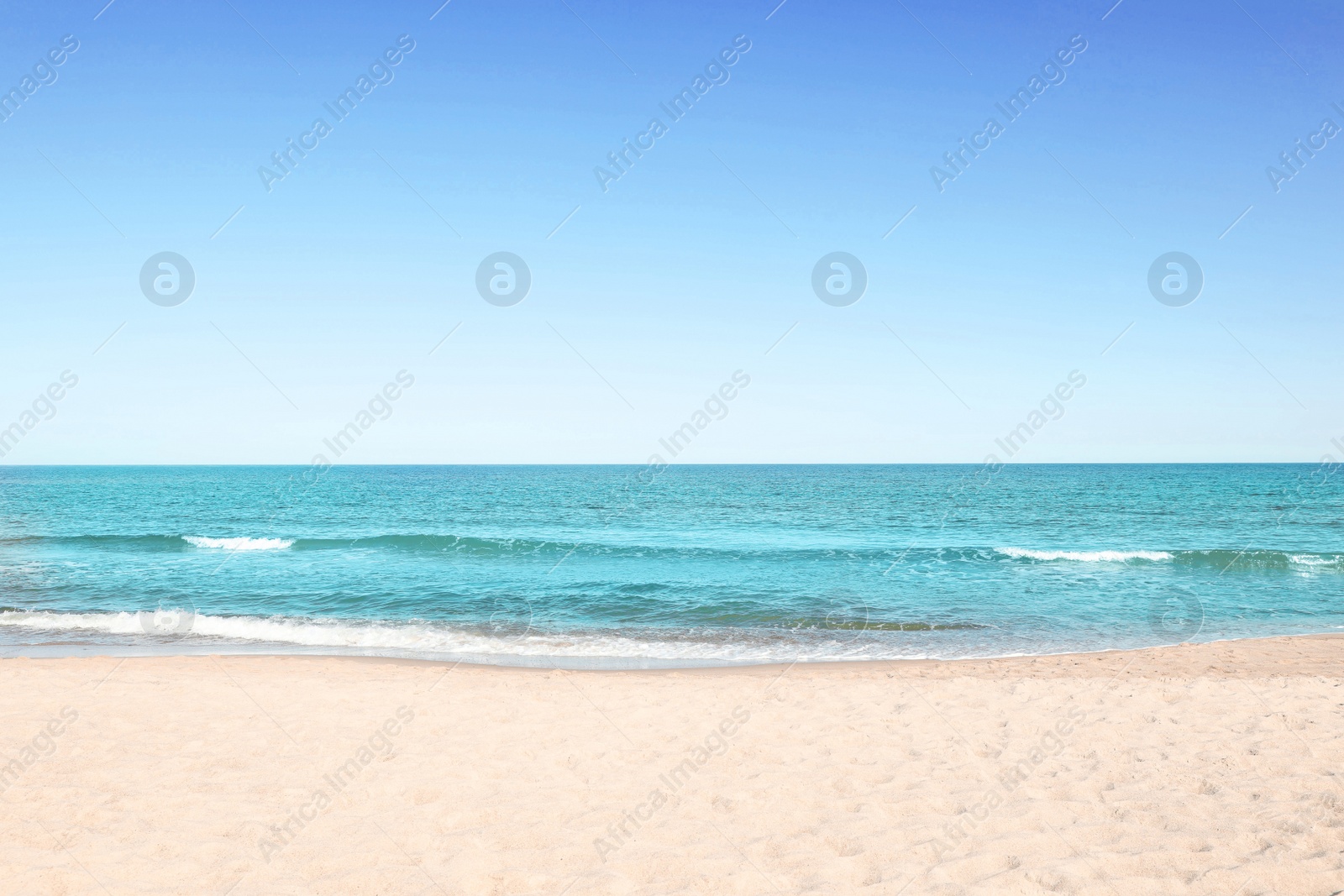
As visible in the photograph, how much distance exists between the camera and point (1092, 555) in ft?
81.8

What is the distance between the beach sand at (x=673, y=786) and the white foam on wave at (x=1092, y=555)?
14.5m

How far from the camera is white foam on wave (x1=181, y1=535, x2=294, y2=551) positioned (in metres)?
27.5

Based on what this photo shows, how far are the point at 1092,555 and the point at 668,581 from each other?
15.1 meters

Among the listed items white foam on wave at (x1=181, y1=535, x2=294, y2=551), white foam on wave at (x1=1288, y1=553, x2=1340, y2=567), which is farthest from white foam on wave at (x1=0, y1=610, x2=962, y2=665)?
white foam on wave at (x1=1288, y1=553, x2=1340, y2=567)

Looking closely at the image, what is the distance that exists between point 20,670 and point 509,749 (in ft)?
27.6

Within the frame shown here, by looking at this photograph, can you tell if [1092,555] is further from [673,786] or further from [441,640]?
[673,786]

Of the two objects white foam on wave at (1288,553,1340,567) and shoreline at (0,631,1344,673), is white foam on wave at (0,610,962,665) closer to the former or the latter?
shoreline at (0,631,1344,673)

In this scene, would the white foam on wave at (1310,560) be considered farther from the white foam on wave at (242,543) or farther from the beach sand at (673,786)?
the white foam on wave at (242,543)

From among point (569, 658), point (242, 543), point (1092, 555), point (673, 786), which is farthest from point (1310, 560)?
point (242, 543)

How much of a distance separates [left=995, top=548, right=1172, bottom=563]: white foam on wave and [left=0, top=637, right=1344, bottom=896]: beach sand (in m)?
14.5

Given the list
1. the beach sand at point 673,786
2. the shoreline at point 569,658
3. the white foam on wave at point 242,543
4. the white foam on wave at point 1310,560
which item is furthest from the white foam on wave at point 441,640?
the white foam on wave at point 1310,560

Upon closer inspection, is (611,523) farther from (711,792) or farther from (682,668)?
(711,792)

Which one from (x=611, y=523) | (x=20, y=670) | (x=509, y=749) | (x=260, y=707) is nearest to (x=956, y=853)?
(x=509, y=749)

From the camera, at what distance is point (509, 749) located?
7.38 metres
